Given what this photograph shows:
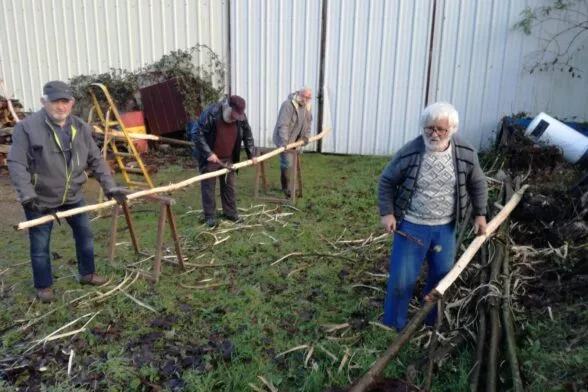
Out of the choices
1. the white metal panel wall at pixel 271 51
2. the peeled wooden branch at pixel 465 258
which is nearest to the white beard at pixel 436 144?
the peeled wooden branch at pixel 465 258

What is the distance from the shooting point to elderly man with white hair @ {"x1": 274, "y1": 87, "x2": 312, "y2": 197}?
709 centimetres

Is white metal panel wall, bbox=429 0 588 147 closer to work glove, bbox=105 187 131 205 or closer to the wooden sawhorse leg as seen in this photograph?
the wooden sawhorse leg

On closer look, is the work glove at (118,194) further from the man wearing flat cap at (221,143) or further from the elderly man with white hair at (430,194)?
the elderly man with white hair at (430,194)

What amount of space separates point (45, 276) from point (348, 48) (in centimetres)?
687

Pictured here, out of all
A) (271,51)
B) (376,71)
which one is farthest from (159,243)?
(376,71)

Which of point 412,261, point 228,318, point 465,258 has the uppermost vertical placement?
point 465,258

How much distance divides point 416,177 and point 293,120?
13.1 ft

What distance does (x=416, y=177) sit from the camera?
341 cm

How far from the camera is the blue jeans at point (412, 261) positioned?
11.6 feet

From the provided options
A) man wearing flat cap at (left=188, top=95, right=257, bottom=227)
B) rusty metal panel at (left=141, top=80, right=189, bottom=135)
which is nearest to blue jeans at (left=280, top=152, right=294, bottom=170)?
man wearing flat cap at (left=188, top=95, right=257, bottom=227)

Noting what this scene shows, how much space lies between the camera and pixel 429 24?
8906 millimetres

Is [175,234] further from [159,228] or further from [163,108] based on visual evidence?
[163,108]

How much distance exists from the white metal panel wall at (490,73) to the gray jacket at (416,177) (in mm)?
6020

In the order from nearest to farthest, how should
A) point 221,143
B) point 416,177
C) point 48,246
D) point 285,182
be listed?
point 416,177 → point 48,246 → point 221,143 → point 285,182
